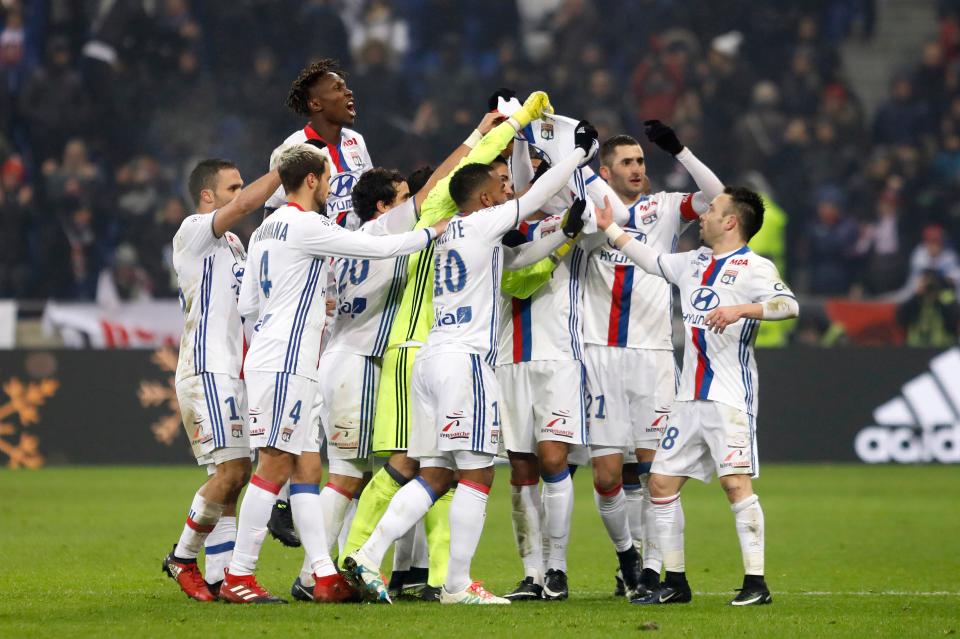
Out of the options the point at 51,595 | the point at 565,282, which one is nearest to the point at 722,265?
the point at 565,282

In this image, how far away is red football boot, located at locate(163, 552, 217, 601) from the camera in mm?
7312

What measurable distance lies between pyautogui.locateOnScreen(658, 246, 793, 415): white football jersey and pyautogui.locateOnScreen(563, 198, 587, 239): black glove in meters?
0.61

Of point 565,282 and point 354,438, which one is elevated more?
point 565,282

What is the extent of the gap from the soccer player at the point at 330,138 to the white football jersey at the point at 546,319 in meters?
1.15

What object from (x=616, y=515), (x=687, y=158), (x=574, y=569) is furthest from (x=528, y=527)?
(x=687, y=158)

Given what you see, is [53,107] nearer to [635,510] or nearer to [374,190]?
[374,190]

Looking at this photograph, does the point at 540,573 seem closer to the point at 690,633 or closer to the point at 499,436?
the point at 499,436

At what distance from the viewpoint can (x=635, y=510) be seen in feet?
26.8

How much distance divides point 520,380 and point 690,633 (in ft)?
6.54

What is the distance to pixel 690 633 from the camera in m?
6.04

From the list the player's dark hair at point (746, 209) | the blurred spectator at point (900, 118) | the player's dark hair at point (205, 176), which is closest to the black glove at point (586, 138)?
the player's dark hair at point (746, 209)

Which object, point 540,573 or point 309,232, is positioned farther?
point 540,573

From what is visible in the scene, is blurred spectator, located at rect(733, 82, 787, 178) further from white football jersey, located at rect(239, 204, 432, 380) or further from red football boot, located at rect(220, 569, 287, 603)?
red football boot, located at rect(220, 569, 287, 603)

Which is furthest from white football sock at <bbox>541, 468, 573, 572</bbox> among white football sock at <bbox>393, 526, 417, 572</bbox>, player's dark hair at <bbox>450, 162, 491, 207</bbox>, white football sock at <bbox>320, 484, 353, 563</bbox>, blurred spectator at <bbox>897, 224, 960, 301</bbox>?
blurred spectator at <bbox>897, 224, 960, 301</bbox>
